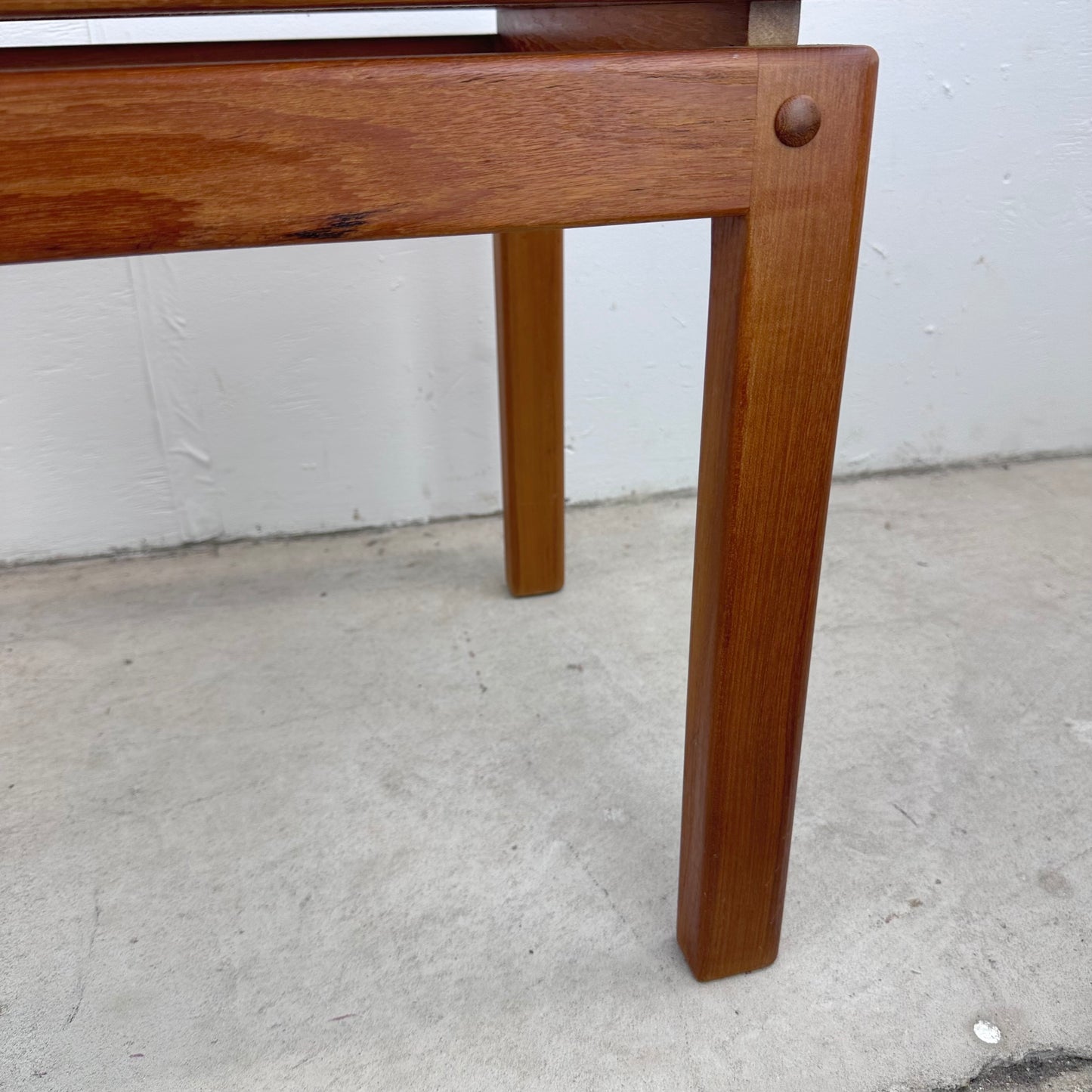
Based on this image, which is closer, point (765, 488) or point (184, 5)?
point (184, 5)

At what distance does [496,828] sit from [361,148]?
615 mm

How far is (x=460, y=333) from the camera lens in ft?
4.82

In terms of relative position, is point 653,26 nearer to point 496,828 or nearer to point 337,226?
point 337,226

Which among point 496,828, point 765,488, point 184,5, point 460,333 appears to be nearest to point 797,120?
point 765,488

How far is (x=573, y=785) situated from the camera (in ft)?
3.22

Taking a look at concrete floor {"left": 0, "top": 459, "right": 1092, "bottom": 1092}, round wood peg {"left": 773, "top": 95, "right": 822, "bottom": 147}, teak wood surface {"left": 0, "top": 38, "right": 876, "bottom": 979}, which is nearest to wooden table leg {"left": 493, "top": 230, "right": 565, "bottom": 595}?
concrete floor {"left": 0, "top": 459, "right": 1092, "bottom": 1092}

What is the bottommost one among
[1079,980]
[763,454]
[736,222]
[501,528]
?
[501,528]

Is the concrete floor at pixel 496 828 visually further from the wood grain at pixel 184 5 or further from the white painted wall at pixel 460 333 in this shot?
the wood grain at pixel 184 5

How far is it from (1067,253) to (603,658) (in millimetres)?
1044

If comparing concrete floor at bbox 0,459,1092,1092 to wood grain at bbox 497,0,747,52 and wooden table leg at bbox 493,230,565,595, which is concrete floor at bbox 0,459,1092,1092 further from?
wood grain at bbox 497,0,747,52

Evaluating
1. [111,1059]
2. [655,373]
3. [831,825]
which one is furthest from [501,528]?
[111,1059]

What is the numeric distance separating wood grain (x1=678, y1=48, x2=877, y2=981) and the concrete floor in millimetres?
101

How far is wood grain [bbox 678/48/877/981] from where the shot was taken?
0.56 m

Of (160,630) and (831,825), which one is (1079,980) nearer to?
(831,825)
